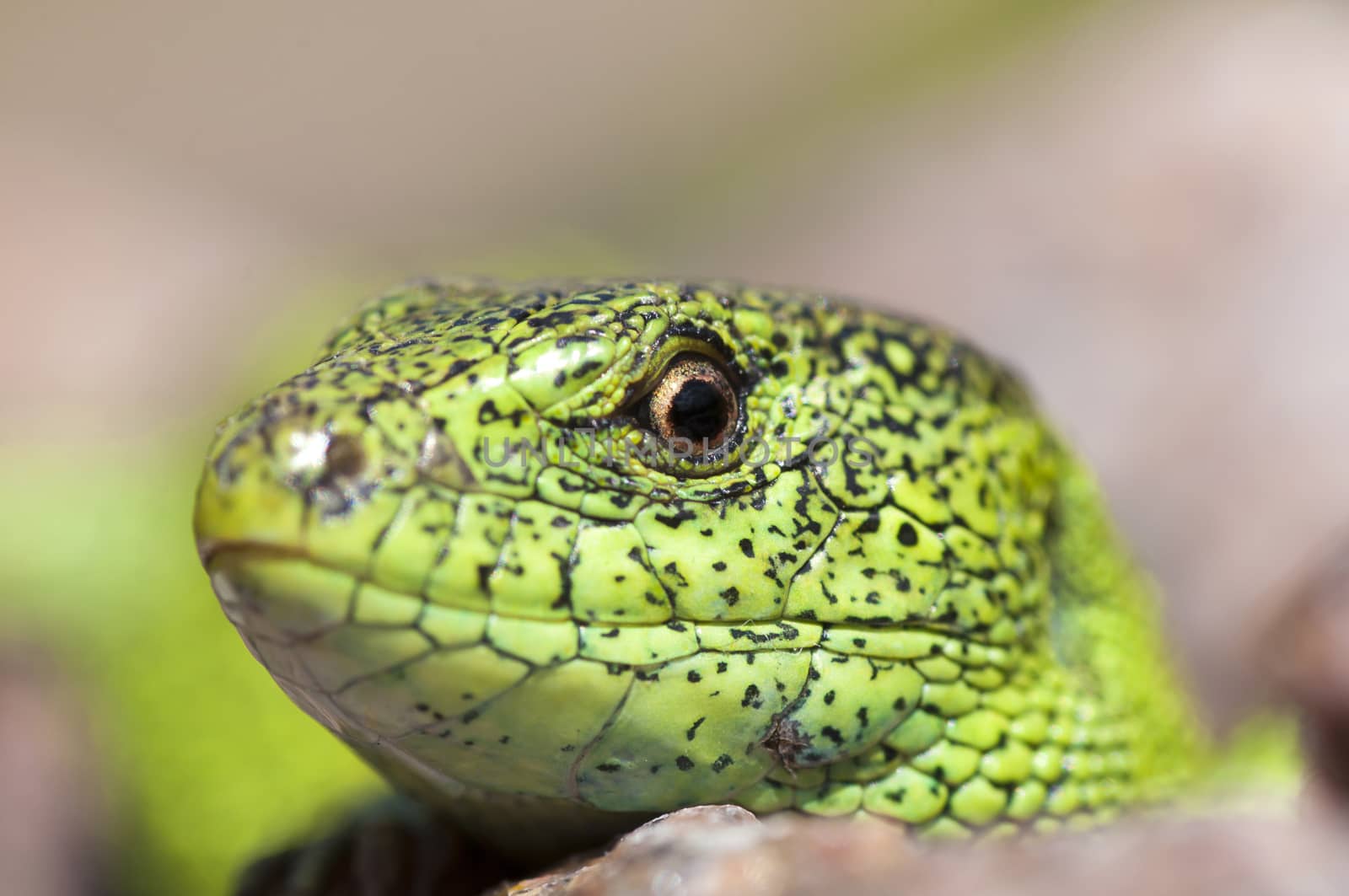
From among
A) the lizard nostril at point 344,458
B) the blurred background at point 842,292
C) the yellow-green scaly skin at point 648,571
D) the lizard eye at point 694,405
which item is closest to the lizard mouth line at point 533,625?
the yellow-green scaly skin at point 648,571

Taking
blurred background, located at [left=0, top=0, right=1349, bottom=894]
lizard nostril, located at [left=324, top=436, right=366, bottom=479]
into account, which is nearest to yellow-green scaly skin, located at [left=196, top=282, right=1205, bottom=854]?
lizard nostril, located at [left=324, top=436, right=366, bottom=479]

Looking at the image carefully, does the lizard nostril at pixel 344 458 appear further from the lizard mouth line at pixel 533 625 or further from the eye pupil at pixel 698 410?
the eye pupil at pixel 698 410

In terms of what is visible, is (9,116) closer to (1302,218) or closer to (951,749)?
(1302,218)

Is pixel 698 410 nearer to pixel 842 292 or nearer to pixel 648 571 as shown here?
pixel 648 571

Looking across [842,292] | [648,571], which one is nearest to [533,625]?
[648,571]

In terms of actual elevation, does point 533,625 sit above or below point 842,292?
below

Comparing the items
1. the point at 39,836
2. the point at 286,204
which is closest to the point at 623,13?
the point at 286,204

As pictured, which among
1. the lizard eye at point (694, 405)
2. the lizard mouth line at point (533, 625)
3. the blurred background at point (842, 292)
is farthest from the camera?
the blurred background at point (842, 292)

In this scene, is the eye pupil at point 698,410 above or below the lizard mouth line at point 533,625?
above

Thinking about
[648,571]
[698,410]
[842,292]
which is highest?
[842,292]
